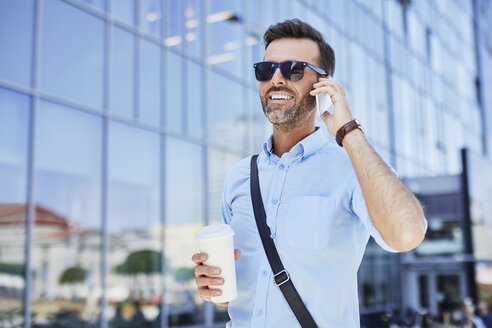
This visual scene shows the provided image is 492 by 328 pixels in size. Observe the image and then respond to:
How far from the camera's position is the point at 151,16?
1070 cm

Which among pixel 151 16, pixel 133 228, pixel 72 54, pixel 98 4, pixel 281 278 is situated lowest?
pixel 281 278

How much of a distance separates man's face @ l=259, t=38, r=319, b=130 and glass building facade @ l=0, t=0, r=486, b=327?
20.9ft

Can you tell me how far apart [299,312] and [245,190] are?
1.68ft

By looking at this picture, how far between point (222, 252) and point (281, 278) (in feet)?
0.66

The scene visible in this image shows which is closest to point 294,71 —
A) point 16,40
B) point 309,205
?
point 309,205

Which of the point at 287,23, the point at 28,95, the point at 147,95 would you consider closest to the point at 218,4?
the point at 147,95

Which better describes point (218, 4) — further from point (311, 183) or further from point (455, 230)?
point (455, 230)

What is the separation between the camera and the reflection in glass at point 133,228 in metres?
9.25

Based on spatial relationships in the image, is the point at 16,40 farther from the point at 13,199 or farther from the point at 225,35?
the point at 225,35

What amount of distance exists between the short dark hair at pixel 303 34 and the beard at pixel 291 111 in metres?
0.17

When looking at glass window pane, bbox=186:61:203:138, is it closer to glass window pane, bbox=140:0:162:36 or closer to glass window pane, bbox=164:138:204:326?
glass window pane, bbox=164:138:204:326

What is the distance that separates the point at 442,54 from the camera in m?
28.6

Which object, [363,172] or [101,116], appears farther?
[101,116]

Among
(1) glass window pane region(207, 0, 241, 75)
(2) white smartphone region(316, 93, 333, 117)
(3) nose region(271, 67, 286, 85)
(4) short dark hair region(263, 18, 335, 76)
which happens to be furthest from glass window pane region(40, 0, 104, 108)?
(2) white smartphone region(316, 93, 333, 117)
